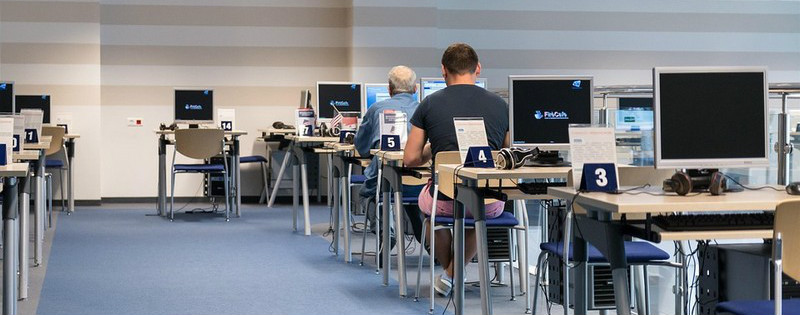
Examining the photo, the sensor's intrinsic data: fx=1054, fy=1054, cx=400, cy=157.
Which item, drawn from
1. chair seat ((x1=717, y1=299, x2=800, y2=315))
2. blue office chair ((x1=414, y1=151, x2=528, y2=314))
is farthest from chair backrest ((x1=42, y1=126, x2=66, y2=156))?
chair seat ((x1=717, y1=299, x2=800, y2=315))

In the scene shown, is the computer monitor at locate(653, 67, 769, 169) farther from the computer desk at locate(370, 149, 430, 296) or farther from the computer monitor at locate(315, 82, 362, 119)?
the computer monitor at locate(315, 82, 362, 119)

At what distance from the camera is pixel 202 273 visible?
250 inches

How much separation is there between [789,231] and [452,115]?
2446 millimetres

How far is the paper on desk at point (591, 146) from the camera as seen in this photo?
3289 mm

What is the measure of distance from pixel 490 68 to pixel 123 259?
5472 mm

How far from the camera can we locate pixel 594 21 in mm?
11703

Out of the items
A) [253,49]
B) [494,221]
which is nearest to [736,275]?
Answer: [494,221]

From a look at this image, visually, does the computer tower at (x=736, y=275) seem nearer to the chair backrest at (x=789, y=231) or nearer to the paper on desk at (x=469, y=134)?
the chair backrest at (x=789, y=231)

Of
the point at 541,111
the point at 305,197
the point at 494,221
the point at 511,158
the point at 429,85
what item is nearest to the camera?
the point at 511,158

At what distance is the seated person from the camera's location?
495 cm

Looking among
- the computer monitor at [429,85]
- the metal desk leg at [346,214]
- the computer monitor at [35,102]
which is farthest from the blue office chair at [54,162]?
the computer monitor at [429,85]

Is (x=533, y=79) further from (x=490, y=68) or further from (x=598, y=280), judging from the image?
(x=490, y=68)

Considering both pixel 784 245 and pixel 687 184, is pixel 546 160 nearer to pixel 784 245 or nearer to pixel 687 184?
pixel 687 184

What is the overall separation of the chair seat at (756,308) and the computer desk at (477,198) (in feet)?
Result: 3.78
